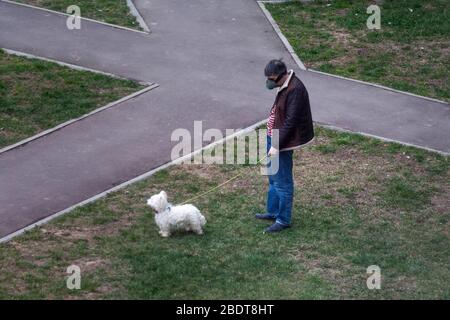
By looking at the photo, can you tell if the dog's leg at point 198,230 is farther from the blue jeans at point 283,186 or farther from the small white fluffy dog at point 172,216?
the blue jeans at point 283,186

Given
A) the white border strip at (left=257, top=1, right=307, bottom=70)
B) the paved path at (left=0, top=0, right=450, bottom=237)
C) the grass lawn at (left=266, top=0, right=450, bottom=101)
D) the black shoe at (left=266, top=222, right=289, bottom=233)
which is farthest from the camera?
the white border strip at (left=257, top=1, right=307, bottom=70)

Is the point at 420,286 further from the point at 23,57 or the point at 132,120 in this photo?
the point at 23,57

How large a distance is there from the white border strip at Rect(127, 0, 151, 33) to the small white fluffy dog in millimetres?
7118

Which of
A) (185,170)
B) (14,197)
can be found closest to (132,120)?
(185,170)

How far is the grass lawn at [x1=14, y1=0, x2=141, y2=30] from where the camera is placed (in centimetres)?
1741

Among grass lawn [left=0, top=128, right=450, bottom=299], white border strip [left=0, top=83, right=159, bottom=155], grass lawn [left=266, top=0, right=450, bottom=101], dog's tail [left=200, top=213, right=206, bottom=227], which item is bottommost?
grass lawn [left=0, top=128, right=450, bottom=299]

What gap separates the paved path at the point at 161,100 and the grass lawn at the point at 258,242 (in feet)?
2.08

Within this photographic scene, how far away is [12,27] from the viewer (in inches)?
670

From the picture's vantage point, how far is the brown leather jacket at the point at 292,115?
413 inches

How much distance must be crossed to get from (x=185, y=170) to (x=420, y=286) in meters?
3.77

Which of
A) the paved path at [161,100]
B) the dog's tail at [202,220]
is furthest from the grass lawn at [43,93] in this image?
the dog's tail at [202,220]

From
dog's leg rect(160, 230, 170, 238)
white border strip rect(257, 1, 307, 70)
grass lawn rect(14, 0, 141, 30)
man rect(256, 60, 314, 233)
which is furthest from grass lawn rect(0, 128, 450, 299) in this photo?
grass lawn rect(14, 0, 141, 30)

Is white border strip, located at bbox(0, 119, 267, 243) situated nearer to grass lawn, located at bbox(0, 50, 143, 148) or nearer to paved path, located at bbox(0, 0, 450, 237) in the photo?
paved path, located at bbox(0, 0, 450, 237)
